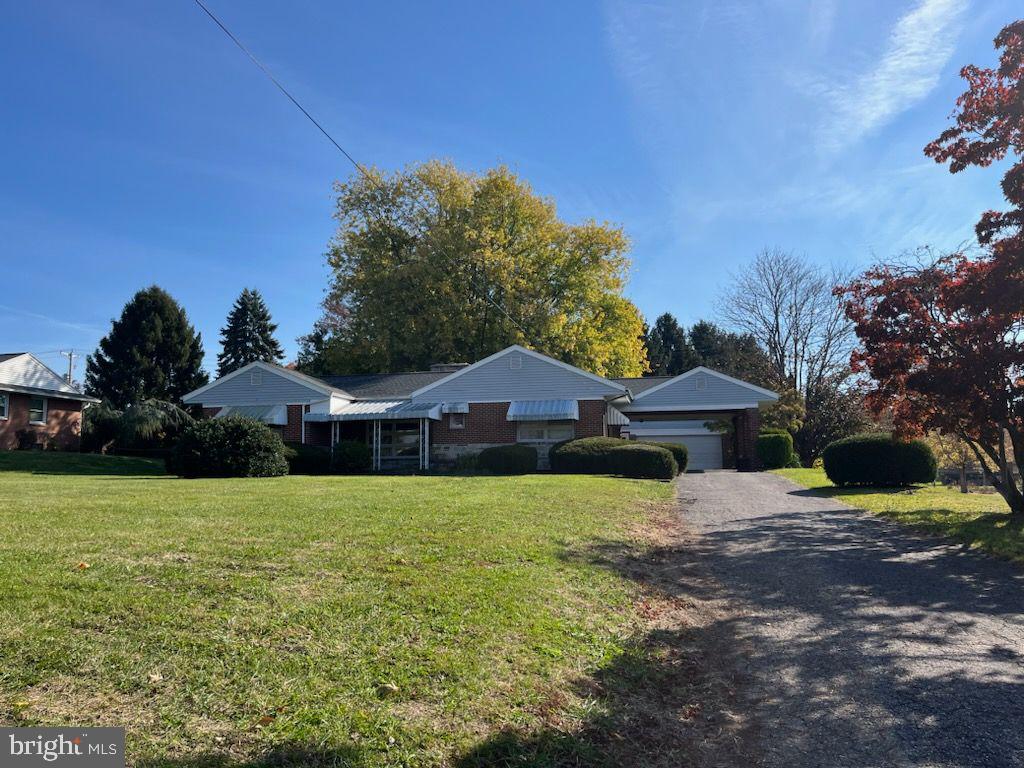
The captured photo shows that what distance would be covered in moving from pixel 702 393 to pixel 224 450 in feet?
66.0

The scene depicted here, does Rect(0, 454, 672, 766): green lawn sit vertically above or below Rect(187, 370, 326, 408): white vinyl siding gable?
below

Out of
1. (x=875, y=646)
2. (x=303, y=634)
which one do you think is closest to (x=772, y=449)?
(x=875, y=646)

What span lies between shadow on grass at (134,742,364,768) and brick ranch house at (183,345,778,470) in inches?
924

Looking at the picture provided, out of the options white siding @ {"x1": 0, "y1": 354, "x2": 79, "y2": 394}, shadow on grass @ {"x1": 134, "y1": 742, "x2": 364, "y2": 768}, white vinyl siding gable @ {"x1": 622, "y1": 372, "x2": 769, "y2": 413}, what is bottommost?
shadow on grass @ {"x1": 134, "y1": 742, "x2": 364, "y2": 768}

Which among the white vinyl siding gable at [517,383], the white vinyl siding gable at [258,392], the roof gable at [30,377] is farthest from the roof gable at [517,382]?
the roof gable at [30,377]

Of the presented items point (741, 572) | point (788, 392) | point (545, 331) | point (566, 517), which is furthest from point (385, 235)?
point (741, 572)

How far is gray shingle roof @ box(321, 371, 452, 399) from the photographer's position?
98.4ft

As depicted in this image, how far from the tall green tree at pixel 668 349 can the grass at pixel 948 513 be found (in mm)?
48254

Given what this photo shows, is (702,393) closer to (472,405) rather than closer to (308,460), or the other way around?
(472,405)

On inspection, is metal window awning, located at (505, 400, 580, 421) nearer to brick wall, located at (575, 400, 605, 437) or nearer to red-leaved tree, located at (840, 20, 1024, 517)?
brick wall, located at (575, 400, 605, 437)

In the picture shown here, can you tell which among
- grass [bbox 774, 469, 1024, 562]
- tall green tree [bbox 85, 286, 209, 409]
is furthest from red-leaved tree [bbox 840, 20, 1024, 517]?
tall green tree [bbox 85, 286, 209, 409]

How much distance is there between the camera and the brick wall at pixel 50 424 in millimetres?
30500

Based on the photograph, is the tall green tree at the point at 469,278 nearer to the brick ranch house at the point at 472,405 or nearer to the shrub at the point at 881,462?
the brick ranch house at the point at 472,405

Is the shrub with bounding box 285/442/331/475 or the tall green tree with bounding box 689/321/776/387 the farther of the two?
the tall green tree with bounding box 689/321/776/387
